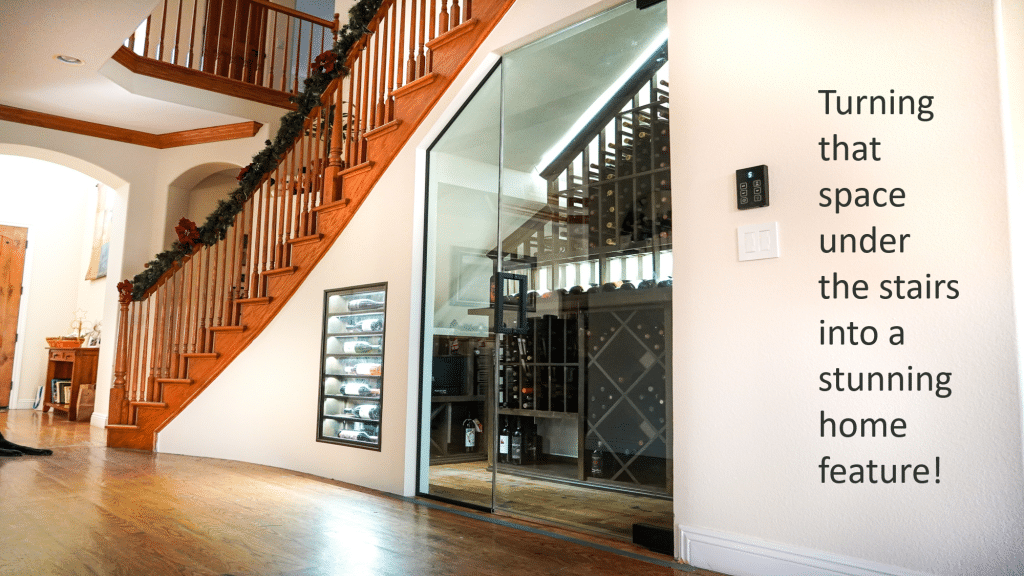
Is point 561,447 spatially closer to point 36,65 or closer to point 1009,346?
point 1009,346

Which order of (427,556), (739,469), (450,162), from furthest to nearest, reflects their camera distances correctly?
(450,162) → (427,556) → (739,469)

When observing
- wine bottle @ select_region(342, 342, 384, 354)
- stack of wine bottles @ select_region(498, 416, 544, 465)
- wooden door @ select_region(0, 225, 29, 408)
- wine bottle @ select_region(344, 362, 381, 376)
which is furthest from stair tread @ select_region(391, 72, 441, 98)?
wooden door @ select_region(0, 225, 29, 408)

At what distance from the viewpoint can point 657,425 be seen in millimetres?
2844

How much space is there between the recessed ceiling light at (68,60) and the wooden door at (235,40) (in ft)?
4.47

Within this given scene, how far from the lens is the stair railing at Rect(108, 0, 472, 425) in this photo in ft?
14.9

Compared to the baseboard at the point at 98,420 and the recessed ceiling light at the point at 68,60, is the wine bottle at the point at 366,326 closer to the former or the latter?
the recessed ceiling light at the point at 68,60

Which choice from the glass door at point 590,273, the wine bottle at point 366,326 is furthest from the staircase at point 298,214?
the glass door at point 590,273

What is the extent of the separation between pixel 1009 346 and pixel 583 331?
5.46 feet

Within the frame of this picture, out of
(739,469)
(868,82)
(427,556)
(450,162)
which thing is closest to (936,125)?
(868,82)

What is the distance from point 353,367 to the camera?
448 centimetres

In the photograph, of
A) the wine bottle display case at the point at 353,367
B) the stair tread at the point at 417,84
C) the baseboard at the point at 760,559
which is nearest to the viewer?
the baseboard at the point at 760,559

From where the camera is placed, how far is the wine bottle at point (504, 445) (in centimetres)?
351

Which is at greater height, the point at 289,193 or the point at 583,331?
the point at 289,193

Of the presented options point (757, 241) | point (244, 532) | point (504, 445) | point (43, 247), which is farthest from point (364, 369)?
point (43, 247)
